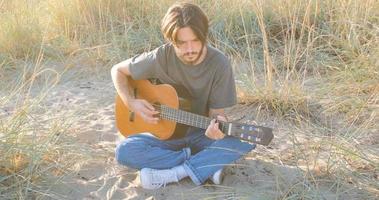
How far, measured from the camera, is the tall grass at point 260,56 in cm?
281

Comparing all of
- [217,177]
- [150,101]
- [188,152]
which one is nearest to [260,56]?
[150,101]

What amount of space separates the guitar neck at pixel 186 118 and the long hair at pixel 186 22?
1.15ft

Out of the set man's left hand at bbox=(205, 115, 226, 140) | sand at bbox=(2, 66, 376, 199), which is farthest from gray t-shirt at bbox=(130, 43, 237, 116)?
sand at bbox=(2, 66, 376, 199)

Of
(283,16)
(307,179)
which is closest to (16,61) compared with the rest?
(283,16)

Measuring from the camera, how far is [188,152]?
287 cm

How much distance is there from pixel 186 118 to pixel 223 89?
9.1 inches

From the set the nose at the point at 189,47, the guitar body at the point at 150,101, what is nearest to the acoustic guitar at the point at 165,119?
the guitar body at the point at 150,101

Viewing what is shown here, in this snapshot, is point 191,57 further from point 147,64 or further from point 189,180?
point 189,180

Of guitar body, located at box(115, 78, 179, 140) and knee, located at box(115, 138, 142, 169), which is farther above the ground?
guitar body, located at box(115, 78, 179, 140)

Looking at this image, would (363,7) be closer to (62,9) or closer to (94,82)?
(94,82)

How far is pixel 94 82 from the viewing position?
4379 millimetres

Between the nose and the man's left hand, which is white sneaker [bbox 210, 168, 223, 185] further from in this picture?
the nose

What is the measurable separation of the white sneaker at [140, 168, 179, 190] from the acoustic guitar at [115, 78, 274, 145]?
218mm

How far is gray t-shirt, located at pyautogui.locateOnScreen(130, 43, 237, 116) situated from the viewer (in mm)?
2826
